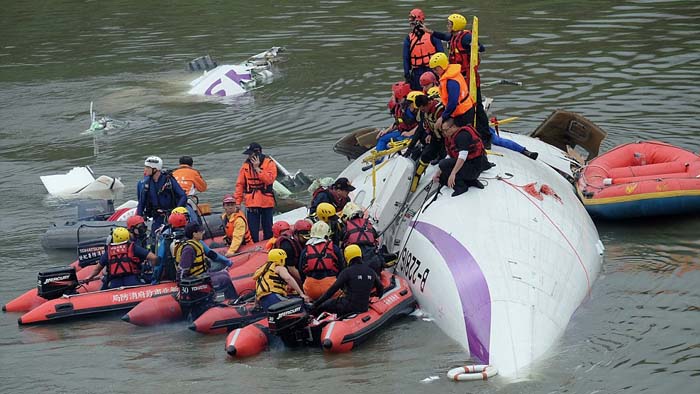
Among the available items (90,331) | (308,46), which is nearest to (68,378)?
(90,331)

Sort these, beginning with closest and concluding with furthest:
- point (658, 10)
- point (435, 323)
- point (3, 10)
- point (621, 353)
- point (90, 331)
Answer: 1. point (621, 353)
2. point (435, 323)
3. point (90, 331)
4. point (658, 10)
5. point (3, 10)

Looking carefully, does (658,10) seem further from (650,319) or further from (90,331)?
(90,331)

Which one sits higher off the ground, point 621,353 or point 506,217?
point 506,217

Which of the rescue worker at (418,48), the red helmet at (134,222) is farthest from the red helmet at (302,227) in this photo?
the rescue worker at (418,48)

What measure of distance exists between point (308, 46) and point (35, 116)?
7972mm

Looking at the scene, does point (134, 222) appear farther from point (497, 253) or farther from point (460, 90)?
point (497, 253)

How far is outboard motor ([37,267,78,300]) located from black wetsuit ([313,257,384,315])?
12.7ft

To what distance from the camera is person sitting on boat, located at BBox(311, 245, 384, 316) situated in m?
11.7

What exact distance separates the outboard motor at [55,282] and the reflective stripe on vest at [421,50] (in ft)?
20.5

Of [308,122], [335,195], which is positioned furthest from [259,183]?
[308,122]

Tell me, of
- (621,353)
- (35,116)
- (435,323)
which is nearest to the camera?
(621,353)

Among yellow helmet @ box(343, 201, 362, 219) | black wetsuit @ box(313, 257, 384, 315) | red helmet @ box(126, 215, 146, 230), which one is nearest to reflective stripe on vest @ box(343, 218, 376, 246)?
yellow helmet @ box(343, 201, 362, 219)

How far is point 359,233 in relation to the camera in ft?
41.7

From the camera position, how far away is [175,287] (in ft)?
44.6
